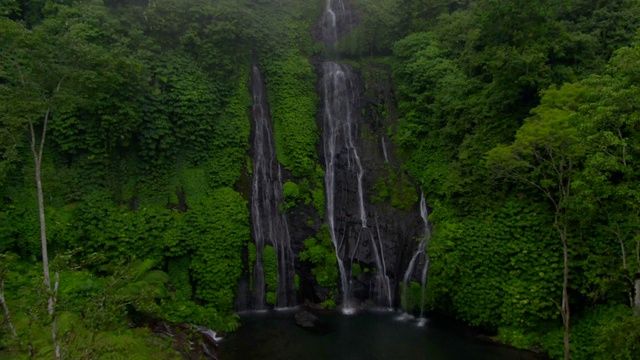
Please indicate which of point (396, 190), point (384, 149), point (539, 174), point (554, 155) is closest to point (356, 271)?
point (396, 190)

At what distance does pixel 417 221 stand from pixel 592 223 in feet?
24.1

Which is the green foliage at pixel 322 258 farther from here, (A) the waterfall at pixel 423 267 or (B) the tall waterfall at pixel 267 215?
(A) the waterfall at pixel 423 267

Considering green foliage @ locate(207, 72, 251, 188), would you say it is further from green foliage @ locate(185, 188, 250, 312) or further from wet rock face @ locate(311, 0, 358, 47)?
wet rock face @ locate(311, 0, 358, 47)

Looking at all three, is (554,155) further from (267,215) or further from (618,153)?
(267,215)

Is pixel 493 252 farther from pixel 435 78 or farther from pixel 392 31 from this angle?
pixel 392 31

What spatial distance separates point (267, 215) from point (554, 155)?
40.8ft

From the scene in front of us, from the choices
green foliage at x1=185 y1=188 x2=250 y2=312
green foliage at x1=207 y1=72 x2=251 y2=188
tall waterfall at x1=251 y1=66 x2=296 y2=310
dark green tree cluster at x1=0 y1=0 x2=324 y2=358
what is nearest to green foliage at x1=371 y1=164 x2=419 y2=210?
dark green tree cluster at x1=0 y1=0 x2=324 y2=358

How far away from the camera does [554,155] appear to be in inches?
515

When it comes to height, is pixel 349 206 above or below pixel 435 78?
below

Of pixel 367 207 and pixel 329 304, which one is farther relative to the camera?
pixel 367 207

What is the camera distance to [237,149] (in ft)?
63.1

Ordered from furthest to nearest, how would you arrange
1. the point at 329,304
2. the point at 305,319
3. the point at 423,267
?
the point at 329,304 → the point at 423,267 → the point at 305,319

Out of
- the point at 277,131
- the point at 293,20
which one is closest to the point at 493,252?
the point at 277,131

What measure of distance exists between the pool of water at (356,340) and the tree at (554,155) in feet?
11.8
